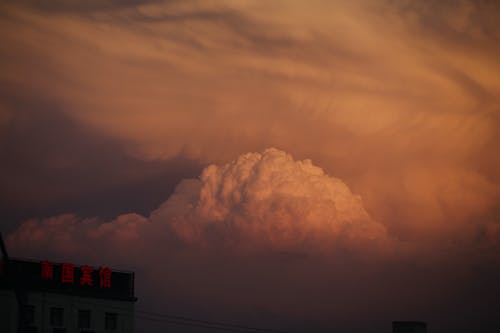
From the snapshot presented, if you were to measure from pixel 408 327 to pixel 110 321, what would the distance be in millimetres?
34665

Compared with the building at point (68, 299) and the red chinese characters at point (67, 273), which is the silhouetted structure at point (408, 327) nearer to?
the building at point (68, 299)

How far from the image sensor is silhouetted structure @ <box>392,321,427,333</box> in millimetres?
101500

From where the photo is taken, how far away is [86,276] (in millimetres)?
88875

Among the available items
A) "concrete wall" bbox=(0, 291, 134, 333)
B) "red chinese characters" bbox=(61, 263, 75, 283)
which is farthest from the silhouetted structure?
"red chinese characters" bbox=(61, 263, 75, 283)

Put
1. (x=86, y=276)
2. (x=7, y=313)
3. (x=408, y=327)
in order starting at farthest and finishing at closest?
(x=408, y=327), (x=86, y=276), (x=7, y=313)

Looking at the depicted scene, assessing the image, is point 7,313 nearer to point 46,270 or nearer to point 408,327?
point 46,270

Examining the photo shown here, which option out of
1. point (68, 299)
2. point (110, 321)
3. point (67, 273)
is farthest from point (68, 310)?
point (110, 321)

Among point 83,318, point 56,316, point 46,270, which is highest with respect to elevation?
point 46,270

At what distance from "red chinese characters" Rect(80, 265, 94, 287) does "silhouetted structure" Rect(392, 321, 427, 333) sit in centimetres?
3651

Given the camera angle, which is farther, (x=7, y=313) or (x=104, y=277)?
(x=104, y=277)

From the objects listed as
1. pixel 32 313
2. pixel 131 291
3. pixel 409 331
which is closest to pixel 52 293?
pixel 32 313

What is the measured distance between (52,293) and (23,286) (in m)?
5.36

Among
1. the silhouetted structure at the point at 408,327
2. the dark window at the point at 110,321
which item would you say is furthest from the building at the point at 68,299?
the silhouetted structure at the point at 408,327

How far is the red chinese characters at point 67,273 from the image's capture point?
86.7 metres
